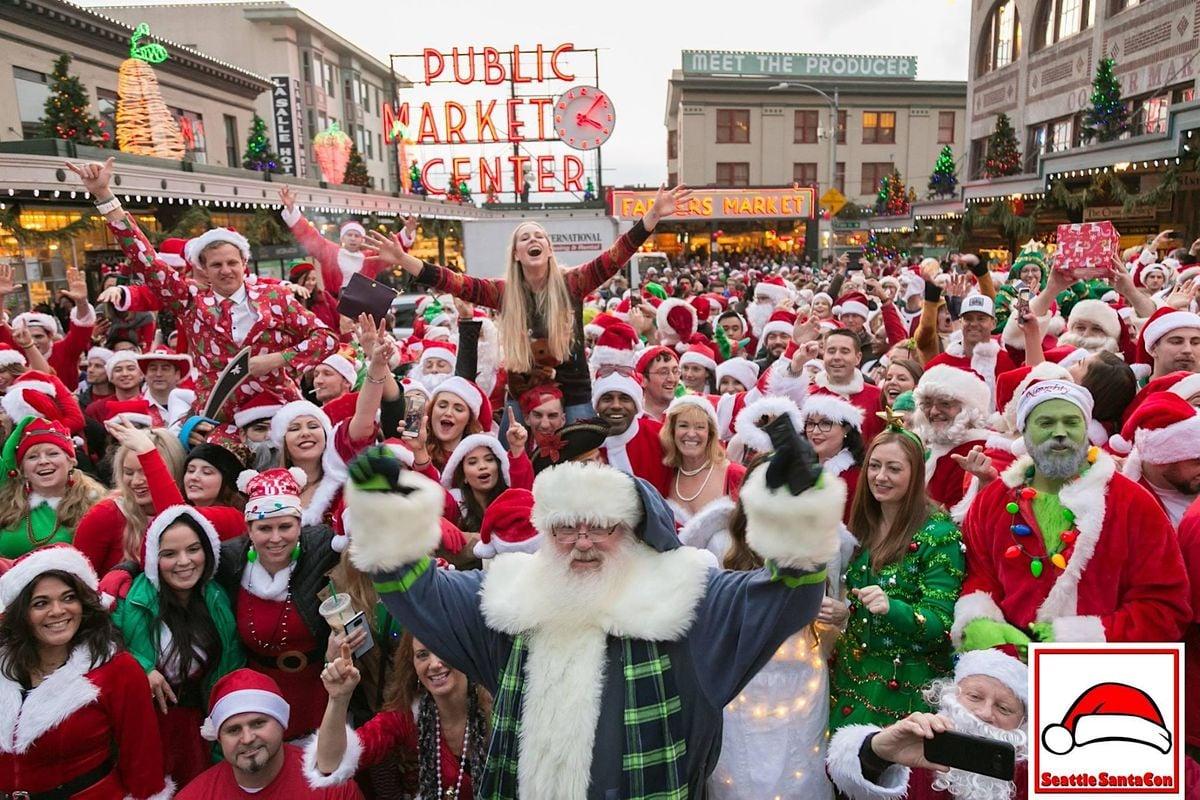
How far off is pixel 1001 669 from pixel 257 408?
4132 millimetres

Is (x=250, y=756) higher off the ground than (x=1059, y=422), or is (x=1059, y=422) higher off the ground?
(x=1059, y=422)

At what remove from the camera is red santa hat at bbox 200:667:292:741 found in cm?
278

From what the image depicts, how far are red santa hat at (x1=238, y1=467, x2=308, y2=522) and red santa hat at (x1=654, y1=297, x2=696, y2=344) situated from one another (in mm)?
5479

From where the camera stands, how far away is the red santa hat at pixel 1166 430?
290cm

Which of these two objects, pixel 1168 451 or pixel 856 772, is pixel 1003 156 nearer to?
pixel 1168 451

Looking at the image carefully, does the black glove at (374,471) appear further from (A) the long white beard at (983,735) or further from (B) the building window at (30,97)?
(B) the building window at (30,97)

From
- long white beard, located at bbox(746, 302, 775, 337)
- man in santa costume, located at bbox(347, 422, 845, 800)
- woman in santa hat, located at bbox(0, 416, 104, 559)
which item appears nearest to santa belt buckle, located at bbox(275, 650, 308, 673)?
man in santa costume, located at bbox(347, 422, 845, 800)

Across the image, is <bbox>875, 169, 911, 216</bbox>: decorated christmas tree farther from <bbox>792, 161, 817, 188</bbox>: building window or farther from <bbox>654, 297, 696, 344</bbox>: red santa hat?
<bbox>654, 297, 696, 344</bbox>: red santa hat

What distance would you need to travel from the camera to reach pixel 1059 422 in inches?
110

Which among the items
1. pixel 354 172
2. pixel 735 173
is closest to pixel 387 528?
pixel 354 172

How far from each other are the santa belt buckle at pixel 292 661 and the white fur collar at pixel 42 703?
667 mm

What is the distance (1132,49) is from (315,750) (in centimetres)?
2692

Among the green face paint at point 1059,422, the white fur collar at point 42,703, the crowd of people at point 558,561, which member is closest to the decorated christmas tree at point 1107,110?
the crowd of people at point 558,561

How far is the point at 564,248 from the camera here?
15875 mm
